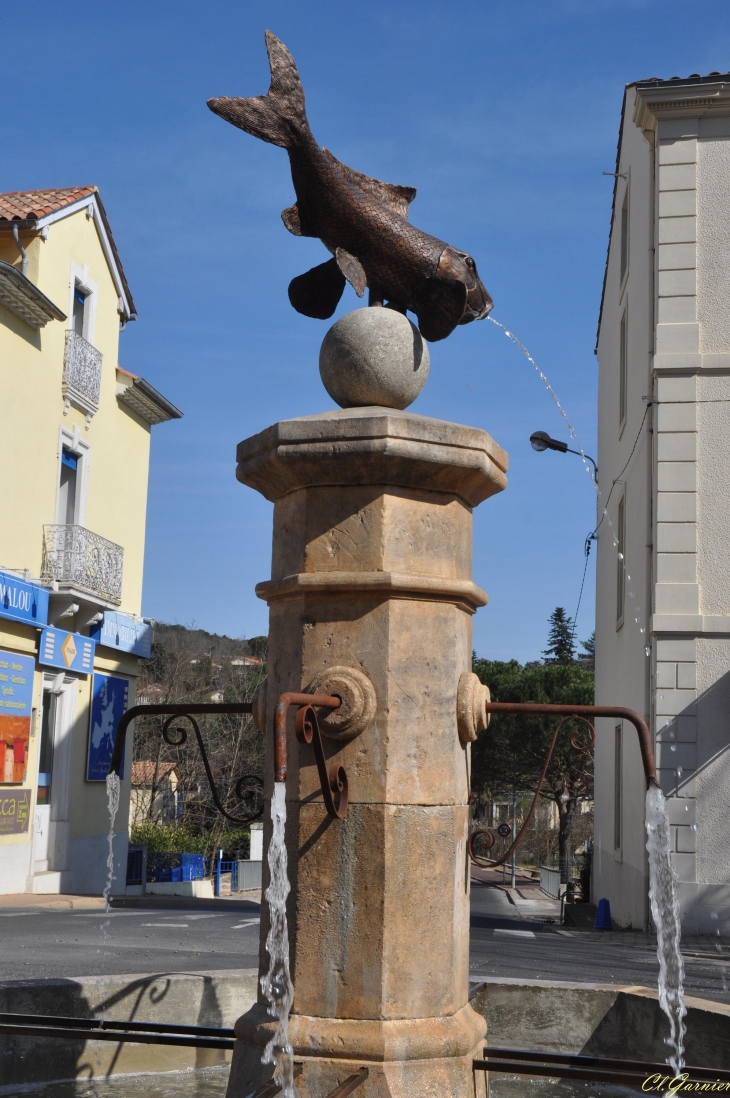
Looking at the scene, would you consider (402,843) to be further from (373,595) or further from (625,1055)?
(625,1055)

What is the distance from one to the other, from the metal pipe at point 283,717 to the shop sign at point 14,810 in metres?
15.8

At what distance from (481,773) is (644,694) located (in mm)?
27203

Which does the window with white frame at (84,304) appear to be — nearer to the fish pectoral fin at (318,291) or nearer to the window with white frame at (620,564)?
the window with white frame at (620,564)

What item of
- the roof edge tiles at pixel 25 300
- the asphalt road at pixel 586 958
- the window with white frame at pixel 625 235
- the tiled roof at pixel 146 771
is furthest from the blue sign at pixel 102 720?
the tiled roof at pixel 146 771

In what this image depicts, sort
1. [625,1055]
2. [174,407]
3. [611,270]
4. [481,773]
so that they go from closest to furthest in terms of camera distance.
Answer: [625,1055]
[611,270]
[174,407]
[481,773]

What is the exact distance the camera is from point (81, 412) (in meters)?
21.9

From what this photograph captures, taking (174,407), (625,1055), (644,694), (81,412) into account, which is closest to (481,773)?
(174,407)

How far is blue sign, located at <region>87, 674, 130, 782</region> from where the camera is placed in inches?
855

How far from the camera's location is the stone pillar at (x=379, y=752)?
134 inches

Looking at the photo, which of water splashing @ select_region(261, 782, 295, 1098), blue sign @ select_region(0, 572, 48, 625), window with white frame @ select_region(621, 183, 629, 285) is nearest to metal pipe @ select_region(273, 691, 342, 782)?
water splashing @ select_region(261, 782, 295, 1098)

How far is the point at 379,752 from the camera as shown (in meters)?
Result: 3.51

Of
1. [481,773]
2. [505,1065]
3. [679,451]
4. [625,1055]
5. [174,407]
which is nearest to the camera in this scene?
[505,1065]

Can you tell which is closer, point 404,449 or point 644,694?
point 404,449

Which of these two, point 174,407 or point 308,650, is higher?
point 174,407
